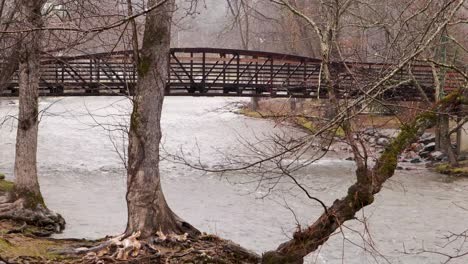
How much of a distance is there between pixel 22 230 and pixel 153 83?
390 centimetres

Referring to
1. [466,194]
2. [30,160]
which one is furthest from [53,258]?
[466,194]

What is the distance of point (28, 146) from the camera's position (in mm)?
12289

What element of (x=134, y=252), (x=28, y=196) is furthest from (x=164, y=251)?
(x=28, y=196)

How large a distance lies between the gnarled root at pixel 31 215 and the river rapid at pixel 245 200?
36cm

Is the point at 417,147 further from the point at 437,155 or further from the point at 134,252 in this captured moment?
the point at 134,252

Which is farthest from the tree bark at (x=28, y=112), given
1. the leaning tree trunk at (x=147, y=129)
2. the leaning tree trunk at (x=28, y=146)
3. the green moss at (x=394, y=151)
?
the green moss at (x=394, y=151)

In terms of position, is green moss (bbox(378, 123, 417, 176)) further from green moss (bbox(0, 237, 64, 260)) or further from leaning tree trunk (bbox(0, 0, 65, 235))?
leaning tree trunk (bbox(0, 0, 65, 235))

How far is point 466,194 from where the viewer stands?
17.3m

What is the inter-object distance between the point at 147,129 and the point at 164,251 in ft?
5.50

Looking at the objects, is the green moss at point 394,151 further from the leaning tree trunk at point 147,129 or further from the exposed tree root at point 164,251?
the leaning tree trunk at point 147,129

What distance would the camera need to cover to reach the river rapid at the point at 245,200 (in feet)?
40.4

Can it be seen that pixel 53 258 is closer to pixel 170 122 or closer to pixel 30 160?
pixel 30 160

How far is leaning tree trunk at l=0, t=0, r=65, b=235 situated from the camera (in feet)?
38.7

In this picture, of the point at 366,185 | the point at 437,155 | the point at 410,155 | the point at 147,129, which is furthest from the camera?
the point at 410,155
